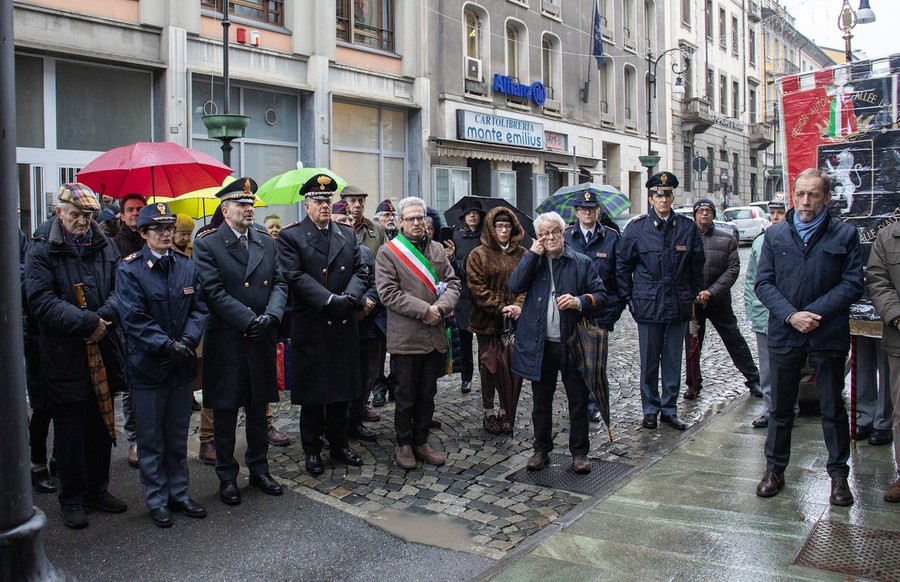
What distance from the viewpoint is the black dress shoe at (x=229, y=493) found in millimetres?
5637

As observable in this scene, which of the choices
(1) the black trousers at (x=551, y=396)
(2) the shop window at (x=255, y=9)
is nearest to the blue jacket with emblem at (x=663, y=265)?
(1) the black trousers at (x=551, y=396)

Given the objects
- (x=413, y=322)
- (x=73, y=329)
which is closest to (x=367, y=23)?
(x=413, y=322)

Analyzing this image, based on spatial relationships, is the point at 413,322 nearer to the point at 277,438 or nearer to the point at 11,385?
the point at 277,438

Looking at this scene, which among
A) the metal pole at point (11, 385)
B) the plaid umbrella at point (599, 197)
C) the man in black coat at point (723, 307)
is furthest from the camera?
the plaid umbrella at point (599, 197)

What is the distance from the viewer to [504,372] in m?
7.13

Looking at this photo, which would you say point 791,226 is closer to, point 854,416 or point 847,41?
point 854,416

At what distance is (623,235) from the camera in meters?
7.80

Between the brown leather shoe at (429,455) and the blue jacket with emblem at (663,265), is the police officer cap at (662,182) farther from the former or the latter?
the brown leather shoe at (429,455)

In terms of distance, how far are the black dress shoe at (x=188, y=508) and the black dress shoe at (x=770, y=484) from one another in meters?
3.58

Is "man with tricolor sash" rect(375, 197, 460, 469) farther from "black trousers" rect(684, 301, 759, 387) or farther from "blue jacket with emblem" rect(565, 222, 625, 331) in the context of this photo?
"black trousers" rect(684, 301, 759, 387)

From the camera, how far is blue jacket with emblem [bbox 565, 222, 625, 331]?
7902 millimetres

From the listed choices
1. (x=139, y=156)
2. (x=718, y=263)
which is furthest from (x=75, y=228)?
(x=718, y=263)

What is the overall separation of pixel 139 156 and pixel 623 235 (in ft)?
14.4

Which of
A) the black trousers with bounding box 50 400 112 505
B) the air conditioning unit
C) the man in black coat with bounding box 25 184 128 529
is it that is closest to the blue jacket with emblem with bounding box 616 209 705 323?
the man in black coat with bounding box 25 184 128 529
